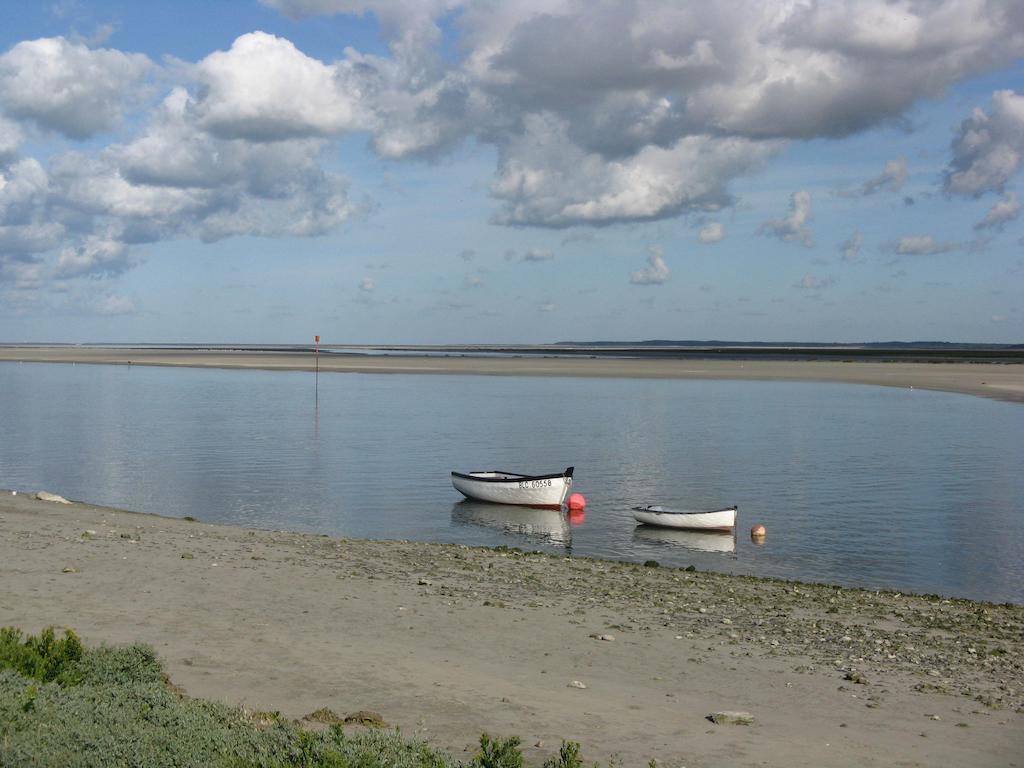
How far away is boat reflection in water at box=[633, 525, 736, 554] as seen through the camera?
25027mm

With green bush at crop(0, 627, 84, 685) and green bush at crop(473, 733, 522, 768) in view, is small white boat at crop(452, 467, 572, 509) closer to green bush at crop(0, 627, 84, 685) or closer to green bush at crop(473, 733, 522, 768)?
green bush at crop(0, 627, 84, 685)

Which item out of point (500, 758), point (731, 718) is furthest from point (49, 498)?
point (500, 758)

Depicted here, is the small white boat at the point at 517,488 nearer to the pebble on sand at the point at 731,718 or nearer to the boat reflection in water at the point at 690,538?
the boat reflection in water at the point at 690,538

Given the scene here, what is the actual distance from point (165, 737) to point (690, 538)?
1972 centimetres

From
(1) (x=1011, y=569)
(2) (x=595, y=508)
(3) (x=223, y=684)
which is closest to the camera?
(3) (x=223, y=684)

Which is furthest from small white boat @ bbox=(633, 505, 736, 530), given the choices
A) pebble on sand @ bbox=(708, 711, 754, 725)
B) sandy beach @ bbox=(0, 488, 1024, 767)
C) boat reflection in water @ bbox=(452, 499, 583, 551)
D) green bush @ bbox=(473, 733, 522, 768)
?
green bush @ bbox=(473, 733, 522, 768)

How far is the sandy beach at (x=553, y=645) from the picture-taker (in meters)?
10.5

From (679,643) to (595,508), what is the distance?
16.2 meters

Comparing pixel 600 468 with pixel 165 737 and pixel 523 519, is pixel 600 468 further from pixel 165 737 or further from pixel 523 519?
pixel 165 737

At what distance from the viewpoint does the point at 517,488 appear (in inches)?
1249

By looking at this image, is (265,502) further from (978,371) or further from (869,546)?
(978,371)

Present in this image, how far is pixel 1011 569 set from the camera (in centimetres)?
2248

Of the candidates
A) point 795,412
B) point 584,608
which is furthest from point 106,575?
point 795,412

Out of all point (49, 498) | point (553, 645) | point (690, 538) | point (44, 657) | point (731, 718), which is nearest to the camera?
point (44, 657)
